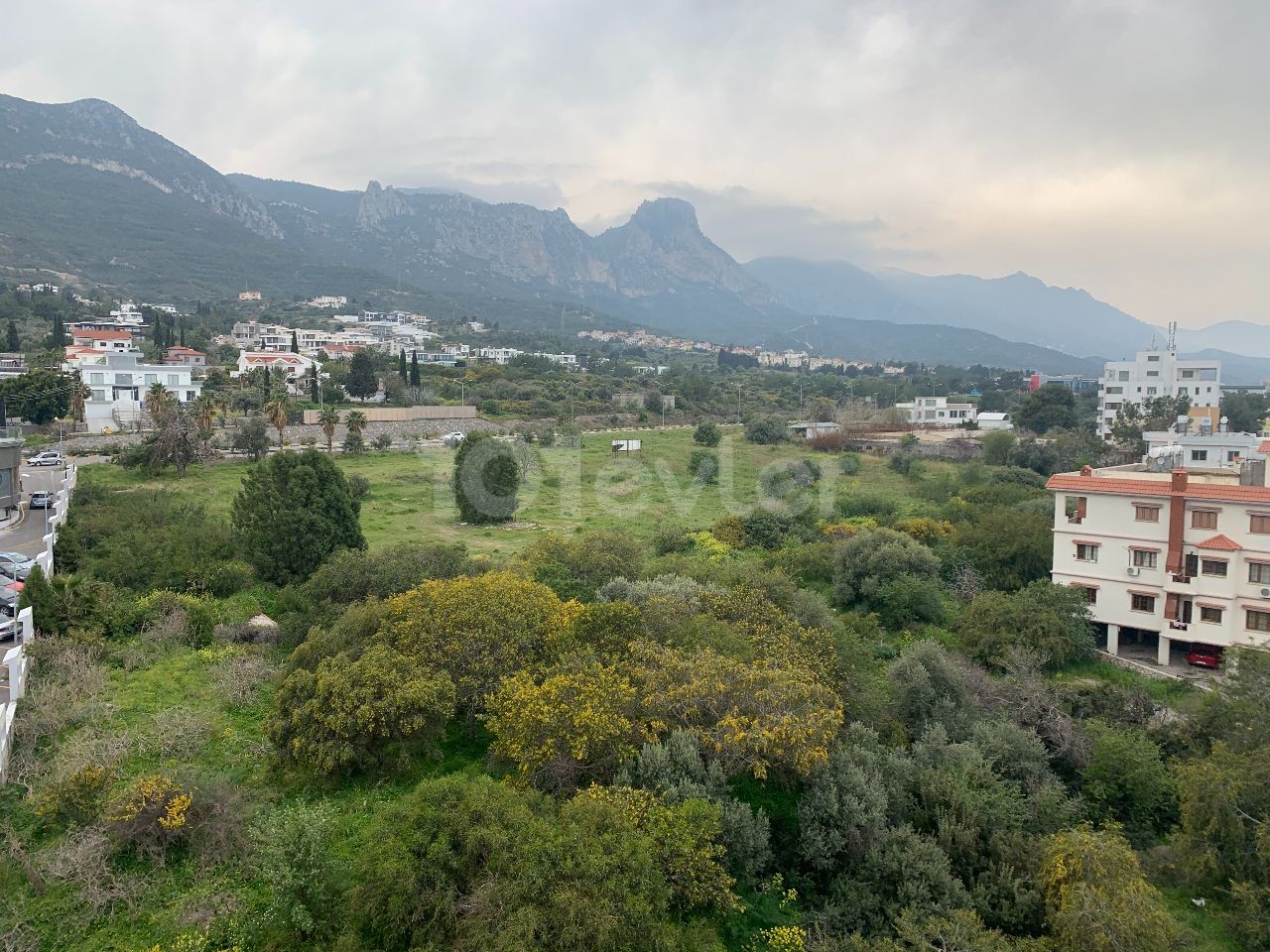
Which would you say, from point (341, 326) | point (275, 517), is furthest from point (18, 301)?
point (275, 517)

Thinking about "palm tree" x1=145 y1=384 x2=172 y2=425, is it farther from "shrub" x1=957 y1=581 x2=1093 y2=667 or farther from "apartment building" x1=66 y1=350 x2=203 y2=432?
"shrub" x1=957 y1=581 x2=1093 y2=667

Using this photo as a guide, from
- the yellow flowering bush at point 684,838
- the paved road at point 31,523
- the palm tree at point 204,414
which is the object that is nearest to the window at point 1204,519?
the yellow flowering bush at point 684,838

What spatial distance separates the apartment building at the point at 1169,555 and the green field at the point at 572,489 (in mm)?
11481

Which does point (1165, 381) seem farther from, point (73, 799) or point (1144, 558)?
point (73, 799)

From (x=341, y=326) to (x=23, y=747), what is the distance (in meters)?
103

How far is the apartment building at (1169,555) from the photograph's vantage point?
17.0 m

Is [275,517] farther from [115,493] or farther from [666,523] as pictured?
[666,523]

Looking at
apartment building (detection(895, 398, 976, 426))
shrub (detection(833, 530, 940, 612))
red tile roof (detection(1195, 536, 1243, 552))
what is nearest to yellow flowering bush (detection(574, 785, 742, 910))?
shrub (detection(833, 530, 940, 612))

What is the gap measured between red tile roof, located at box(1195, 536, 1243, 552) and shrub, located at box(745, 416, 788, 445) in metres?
32.8

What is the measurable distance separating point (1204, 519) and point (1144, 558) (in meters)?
1.44

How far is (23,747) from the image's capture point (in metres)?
10.7

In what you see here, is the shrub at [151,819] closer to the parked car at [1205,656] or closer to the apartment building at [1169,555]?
the apartment building at [1169,555]

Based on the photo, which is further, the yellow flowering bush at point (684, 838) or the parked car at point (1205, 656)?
the parked car at point (1205, 656)

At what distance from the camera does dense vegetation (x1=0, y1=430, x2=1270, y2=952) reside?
8148 mm
